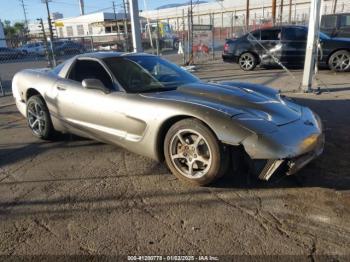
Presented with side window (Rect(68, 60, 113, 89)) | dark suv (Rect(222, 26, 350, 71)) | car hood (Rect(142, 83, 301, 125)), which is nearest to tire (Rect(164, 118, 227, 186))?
car hood (Rect(142, 83, 301, 125))

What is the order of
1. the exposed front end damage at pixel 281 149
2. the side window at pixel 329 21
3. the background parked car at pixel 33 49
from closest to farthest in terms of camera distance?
the exposed front end damage at pixel 281 149, the side window at pixel 329 21, the background parked car at pixel 33 49

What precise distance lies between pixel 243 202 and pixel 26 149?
10.9 ft

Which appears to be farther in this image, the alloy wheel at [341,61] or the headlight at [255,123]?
the alloy wheel at [341,61]

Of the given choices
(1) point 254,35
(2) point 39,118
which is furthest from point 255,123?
(1) point 254,35

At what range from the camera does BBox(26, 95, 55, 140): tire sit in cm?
509

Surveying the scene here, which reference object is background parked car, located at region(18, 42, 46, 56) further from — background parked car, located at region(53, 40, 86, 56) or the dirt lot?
the dirt lot

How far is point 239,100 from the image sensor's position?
12.4 feet

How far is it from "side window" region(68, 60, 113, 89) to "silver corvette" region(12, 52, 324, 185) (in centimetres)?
1

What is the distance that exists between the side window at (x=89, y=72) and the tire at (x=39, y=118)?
75 cm

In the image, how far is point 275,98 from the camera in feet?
13.6

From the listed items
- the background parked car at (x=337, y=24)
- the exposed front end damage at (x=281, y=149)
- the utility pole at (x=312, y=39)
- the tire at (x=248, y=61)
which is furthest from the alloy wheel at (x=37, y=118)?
the background parked car at (x=337, y=24)

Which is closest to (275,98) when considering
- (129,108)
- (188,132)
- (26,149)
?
(188,132)

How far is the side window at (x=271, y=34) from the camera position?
40.5 ft

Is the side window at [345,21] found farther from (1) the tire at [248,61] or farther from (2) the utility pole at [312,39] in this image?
(2) the utility pole at [312,39]
